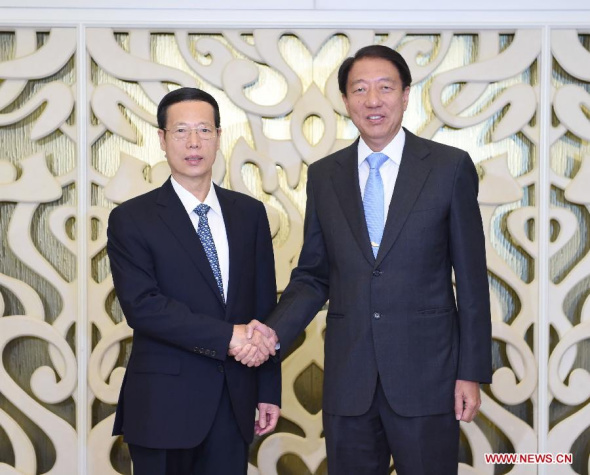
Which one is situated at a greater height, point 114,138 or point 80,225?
point 114,138

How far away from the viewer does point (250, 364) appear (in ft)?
6.97

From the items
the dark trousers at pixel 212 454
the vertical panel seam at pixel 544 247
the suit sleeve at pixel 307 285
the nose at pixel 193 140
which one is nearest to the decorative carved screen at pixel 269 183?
the vertical panel seam at pixel 544 247

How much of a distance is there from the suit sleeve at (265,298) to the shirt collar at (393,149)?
0.35m

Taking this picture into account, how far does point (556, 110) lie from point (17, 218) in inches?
83.4

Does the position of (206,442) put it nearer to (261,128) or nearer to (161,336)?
(161,336)

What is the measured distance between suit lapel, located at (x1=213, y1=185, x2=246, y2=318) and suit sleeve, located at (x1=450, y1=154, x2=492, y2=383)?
59cm

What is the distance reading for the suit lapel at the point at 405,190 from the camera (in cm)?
206

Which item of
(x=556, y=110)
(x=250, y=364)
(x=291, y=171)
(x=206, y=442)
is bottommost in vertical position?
(x=206, y=442)

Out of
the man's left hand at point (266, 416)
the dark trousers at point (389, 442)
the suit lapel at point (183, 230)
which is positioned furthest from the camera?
the man's left hand at point (266, 416)

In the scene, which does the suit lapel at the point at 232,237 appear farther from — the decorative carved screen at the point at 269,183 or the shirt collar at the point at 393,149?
the decorative carved screen at the point at 269,183

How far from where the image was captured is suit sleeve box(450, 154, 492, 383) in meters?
2.04

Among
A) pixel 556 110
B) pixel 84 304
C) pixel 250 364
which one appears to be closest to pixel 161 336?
pixel 250 364

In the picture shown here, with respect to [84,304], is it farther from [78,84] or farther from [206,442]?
[206,442]

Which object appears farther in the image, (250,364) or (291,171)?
(291,171)
